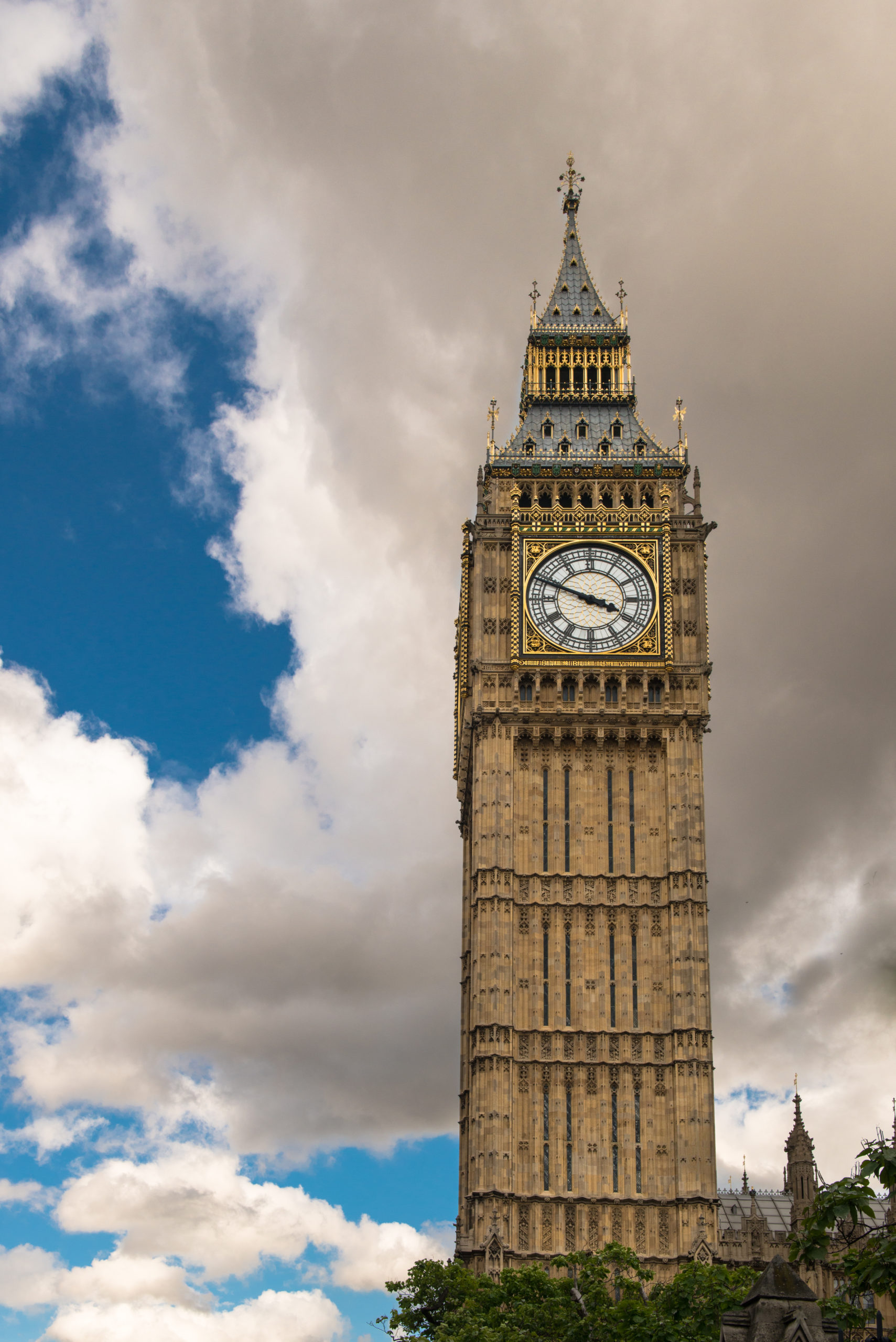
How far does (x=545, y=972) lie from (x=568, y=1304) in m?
21.7

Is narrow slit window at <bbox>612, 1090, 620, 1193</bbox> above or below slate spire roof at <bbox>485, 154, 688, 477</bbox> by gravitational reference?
below

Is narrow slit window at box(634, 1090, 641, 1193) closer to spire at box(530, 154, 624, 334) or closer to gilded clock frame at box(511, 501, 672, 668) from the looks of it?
gilded clock frame at box(511, 501, 672, 668)

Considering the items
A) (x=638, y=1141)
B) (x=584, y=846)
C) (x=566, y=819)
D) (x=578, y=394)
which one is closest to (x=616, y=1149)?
(x=638, y=1141)

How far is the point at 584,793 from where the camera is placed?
268 ft

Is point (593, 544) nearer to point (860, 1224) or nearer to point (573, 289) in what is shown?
point (573, 289)

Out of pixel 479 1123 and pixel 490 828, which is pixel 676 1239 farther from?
pixel 490 828

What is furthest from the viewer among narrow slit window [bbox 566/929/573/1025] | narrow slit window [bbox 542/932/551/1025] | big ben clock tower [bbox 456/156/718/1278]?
narrow slit window [bbox 542/932/551/1025]

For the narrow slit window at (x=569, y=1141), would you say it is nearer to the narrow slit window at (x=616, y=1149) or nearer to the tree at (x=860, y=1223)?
A: the narrow slit window at (x=616, y=1149)

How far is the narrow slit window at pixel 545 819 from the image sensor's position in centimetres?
8031

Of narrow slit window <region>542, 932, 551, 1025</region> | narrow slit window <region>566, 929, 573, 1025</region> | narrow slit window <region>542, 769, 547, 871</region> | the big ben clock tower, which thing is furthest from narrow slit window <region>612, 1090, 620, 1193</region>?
narrow slit window <region>542, 769, 547, 871</region>

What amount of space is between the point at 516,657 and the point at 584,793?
7984mm

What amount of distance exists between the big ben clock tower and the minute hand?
0.11 meters

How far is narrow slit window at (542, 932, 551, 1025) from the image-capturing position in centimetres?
7706

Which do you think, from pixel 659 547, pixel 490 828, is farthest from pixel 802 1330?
pixel 659 547
